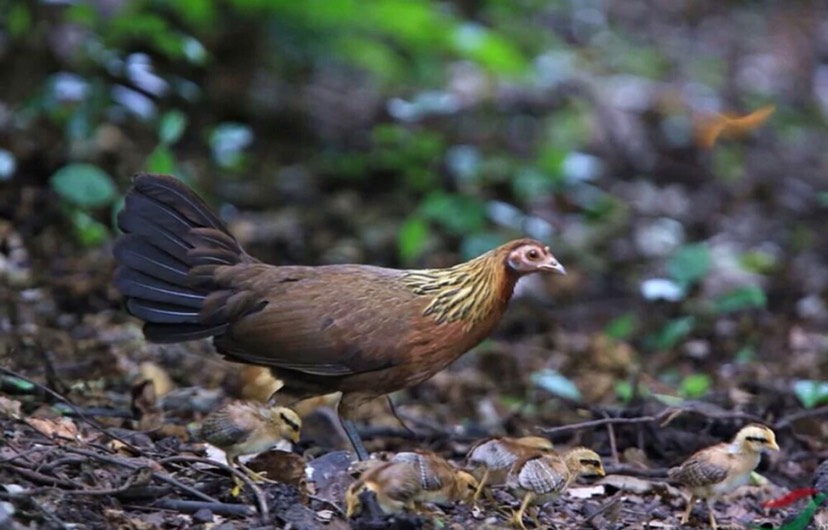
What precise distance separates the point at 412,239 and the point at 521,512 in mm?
4768

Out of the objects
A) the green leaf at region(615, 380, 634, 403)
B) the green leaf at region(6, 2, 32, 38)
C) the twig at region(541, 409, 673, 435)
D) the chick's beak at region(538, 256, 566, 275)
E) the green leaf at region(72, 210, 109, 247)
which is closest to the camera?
the chick's beak at region(538, 256, 566, 275)

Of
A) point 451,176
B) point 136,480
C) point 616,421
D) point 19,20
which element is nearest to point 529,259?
point 616,421

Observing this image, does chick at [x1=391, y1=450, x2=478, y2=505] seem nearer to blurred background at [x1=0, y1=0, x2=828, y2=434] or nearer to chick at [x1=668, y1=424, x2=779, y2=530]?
chick at [x1=668, y1=424, x2=779, y2=530]

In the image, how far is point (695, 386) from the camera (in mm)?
7539

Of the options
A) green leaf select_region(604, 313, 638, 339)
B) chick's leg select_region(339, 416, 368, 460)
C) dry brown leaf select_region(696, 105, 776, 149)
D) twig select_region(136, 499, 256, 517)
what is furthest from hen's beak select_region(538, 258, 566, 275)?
dry brown leaf select_region(696, 105, 776, 149)

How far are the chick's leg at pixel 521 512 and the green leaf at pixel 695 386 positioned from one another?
2499 millimetres

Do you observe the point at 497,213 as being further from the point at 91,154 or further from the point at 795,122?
the point at 795,122

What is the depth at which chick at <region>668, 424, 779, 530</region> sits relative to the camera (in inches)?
197

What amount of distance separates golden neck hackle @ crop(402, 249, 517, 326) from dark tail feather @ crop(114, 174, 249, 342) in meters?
0.95

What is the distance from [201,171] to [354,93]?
2.97 m

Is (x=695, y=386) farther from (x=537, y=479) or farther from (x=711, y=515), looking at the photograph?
(x=537, y=479)

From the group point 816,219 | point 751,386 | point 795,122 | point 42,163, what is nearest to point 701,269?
point 751,386

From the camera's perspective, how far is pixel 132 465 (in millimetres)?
4797

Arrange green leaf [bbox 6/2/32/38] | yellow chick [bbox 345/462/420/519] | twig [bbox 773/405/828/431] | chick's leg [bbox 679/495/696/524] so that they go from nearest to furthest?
1. yellow chick [bbox 345/462/420/519]
2. chick's leg [bbox 679/495/696/524]
3. twig [bbox 773/405/828/431]
4. green leaf [bbox 6/2/32/38]
